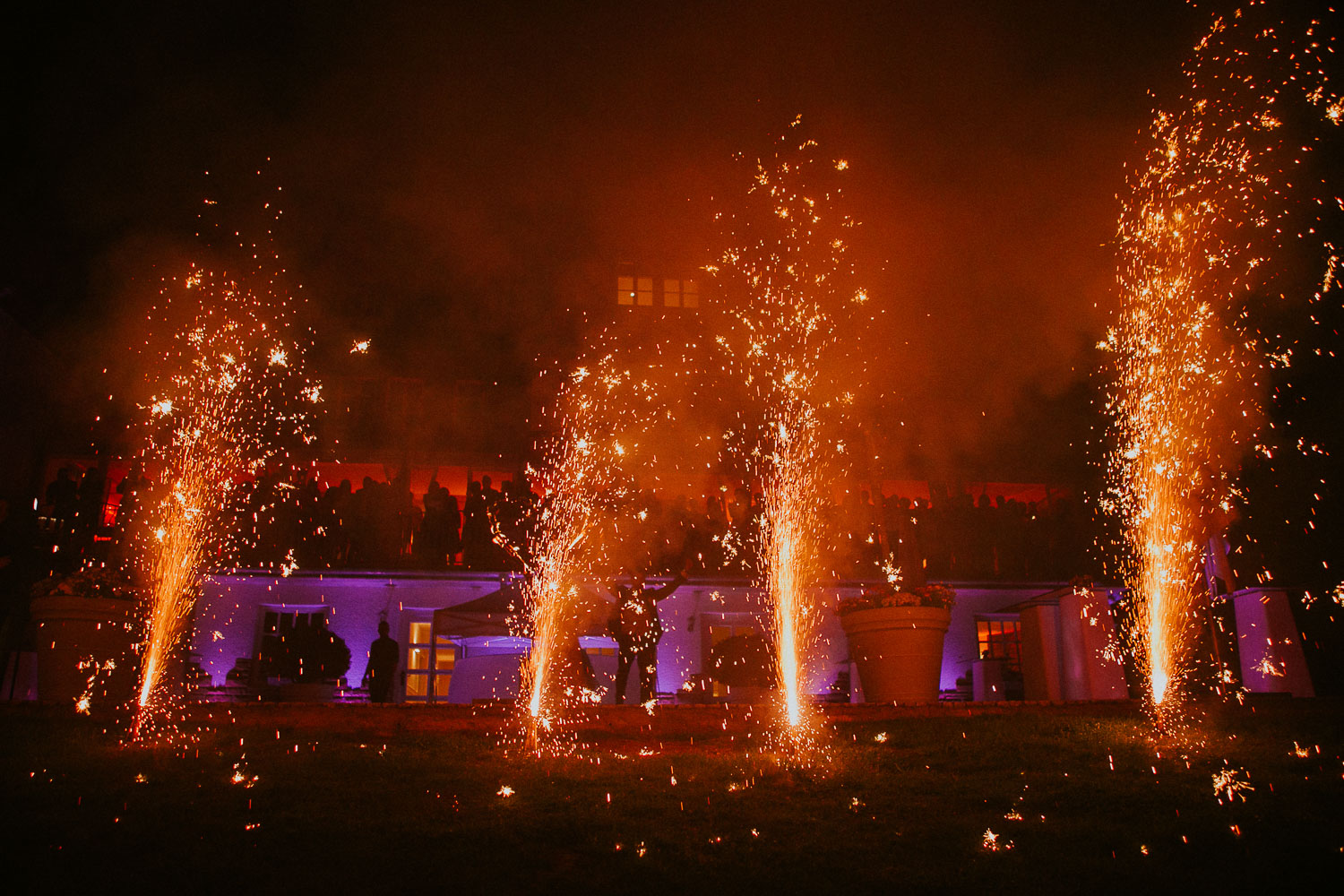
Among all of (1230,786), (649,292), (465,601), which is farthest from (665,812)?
(649,292)

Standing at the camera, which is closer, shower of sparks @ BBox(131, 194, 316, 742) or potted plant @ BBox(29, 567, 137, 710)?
potted plant @ BBox(29, 567, 137, 710)

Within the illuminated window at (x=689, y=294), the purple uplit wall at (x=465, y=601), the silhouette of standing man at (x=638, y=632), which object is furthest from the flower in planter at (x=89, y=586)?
the illuminated window at (x=689, y=294)

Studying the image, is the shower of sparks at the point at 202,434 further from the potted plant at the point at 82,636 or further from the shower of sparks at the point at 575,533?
the shower of sparks at the point at 575,533

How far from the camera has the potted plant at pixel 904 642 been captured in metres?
8.77

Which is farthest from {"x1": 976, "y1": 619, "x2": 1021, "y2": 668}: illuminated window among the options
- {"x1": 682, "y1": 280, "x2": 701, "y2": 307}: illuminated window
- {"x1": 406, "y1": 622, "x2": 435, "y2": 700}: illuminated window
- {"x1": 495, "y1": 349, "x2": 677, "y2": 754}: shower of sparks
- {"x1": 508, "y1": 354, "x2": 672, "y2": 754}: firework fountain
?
{"x1": 406, "y1": 622, "x2": 435, "y2": 700}: illuminated window

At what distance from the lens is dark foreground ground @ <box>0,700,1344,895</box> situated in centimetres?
413

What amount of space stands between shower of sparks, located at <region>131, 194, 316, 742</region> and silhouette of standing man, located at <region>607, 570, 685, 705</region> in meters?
5.30

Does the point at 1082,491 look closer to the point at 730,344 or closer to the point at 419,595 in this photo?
the point at 730,344

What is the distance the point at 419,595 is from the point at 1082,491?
12549mm

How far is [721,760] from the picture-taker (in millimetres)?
6297

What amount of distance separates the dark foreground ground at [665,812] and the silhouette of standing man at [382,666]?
4250 mm

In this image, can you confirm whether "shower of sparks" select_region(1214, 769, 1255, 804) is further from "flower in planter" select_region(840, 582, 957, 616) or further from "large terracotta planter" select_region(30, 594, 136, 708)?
"large terracotta planter" select_region(30, 594, 136, 708)

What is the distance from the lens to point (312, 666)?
459 inches

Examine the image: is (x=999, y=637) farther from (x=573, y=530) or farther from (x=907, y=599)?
(x=573, y=530)
